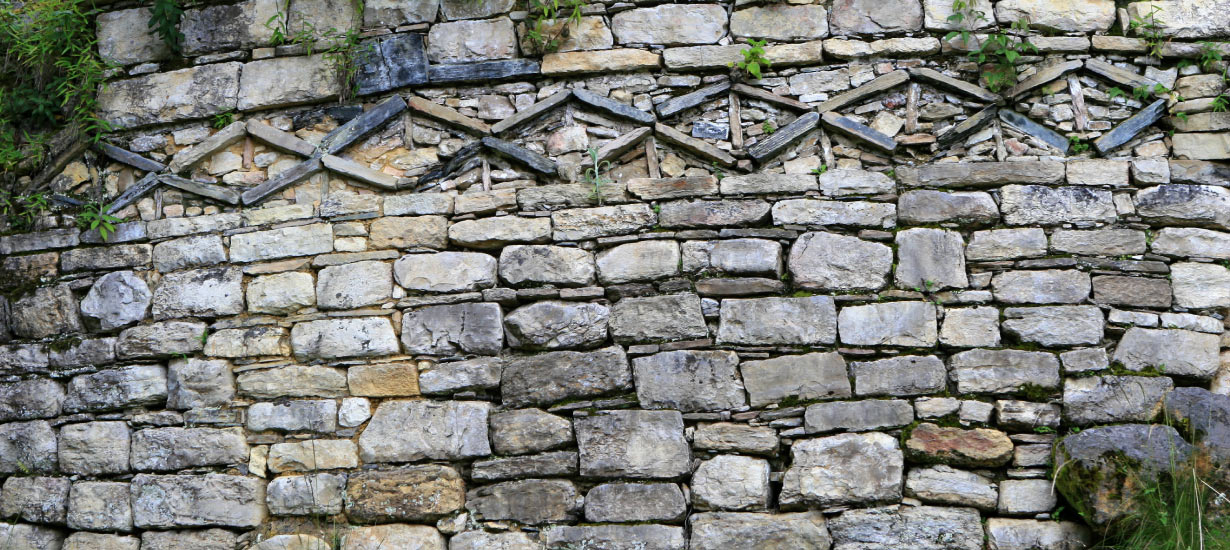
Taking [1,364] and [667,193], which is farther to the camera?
[1,364]

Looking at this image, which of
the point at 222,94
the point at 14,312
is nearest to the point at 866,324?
the point at 222,94

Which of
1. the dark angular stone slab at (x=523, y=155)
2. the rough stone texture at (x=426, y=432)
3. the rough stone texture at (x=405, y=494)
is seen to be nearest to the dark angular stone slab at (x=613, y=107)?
the dark angular stone slab at (x=523, y=155)

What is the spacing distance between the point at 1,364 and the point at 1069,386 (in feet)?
14.3

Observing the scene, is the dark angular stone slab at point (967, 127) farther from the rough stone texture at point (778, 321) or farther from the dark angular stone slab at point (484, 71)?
the dark angular stone slab at point (484, 71)

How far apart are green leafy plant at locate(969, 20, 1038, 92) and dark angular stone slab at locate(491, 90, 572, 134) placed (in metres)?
1.72

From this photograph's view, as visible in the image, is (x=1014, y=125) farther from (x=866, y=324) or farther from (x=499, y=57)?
(x=499, y=57)

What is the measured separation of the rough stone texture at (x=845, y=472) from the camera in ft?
11.2

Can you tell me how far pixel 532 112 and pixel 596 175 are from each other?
40cm

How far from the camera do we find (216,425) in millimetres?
3738

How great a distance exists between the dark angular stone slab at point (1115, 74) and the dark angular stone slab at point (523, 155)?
227 centimetres

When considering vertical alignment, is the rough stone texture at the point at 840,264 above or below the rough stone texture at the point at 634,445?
above

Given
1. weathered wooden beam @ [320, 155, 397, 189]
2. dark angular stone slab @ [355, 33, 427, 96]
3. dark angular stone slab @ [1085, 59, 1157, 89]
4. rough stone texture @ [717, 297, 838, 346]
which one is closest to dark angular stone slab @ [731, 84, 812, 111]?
rough stone texture @ [717, 297, 838, 346]

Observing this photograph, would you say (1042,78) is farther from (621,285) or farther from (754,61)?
(621,285)

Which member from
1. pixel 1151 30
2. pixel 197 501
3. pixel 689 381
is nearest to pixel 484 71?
pixel 689 381
